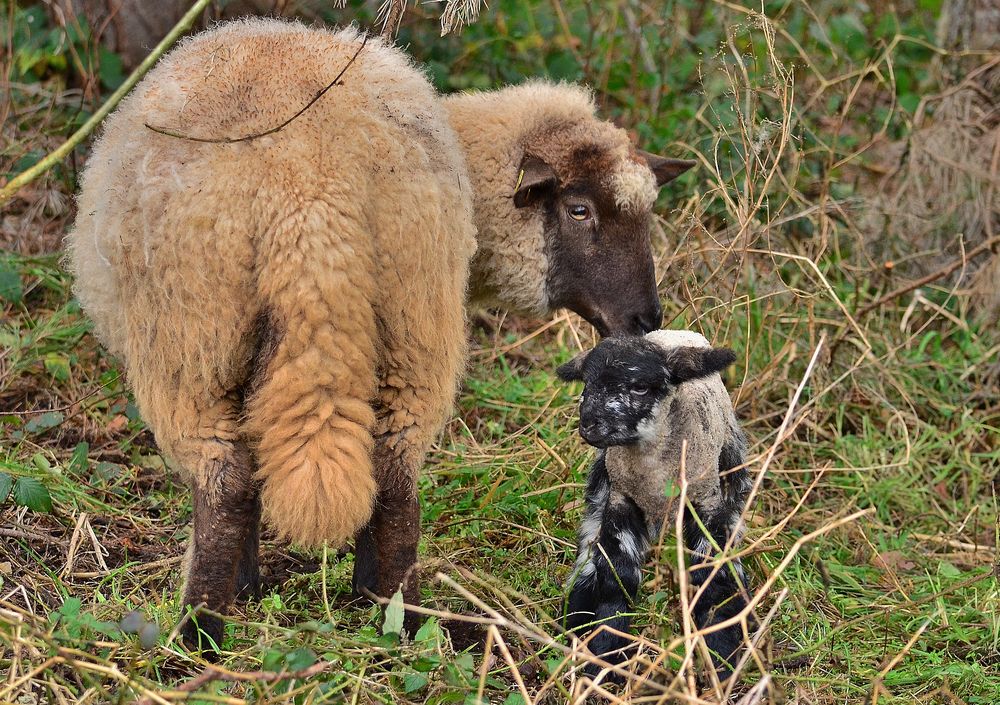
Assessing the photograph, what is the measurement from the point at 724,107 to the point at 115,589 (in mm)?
4560

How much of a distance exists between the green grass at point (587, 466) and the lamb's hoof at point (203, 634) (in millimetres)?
69

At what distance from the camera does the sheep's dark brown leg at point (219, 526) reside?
378 cm

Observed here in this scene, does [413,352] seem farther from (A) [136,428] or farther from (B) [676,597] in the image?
(A) [136,428]

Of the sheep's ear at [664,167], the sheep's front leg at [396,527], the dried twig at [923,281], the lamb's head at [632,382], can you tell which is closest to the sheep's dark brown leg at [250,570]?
the sheep's front leg at [396,527]

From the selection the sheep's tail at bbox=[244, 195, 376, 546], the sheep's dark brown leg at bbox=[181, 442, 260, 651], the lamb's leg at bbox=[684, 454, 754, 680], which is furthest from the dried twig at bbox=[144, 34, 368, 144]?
the lamb's leg at bbox=[684, 454, 754, 680]

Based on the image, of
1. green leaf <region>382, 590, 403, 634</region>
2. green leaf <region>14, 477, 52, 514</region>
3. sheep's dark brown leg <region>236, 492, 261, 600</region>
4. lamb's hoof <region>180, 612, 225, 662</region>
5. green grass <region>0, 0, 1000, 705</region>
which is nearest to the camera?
green leaf <region>382, 590, 403, 634</region>

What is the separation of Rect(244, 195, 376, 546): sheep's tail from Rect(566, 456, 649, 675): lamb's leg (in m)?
1.05

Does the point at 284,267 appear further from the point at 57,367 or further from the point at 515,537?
the point at 57,367

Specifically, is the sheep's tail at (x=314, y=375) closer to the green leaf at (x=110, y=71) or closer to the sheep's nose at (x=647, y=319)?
the sheep's nose at (x=647, y=319)

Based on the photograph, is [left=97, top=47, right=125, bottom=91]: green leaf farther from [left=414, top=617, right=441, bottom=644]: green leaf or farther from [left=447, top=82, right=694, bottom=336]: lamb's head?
[left=414, top=617, right=441, bottom=644]: green leaf

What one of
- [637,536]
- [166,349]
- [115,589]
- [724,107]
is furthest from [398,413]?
[724,107]

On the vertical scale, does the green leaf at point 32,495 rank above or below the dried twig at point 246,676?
below

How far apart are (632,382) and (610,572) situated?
743mm

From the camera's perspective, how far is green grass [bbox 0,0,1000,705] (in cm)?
370
